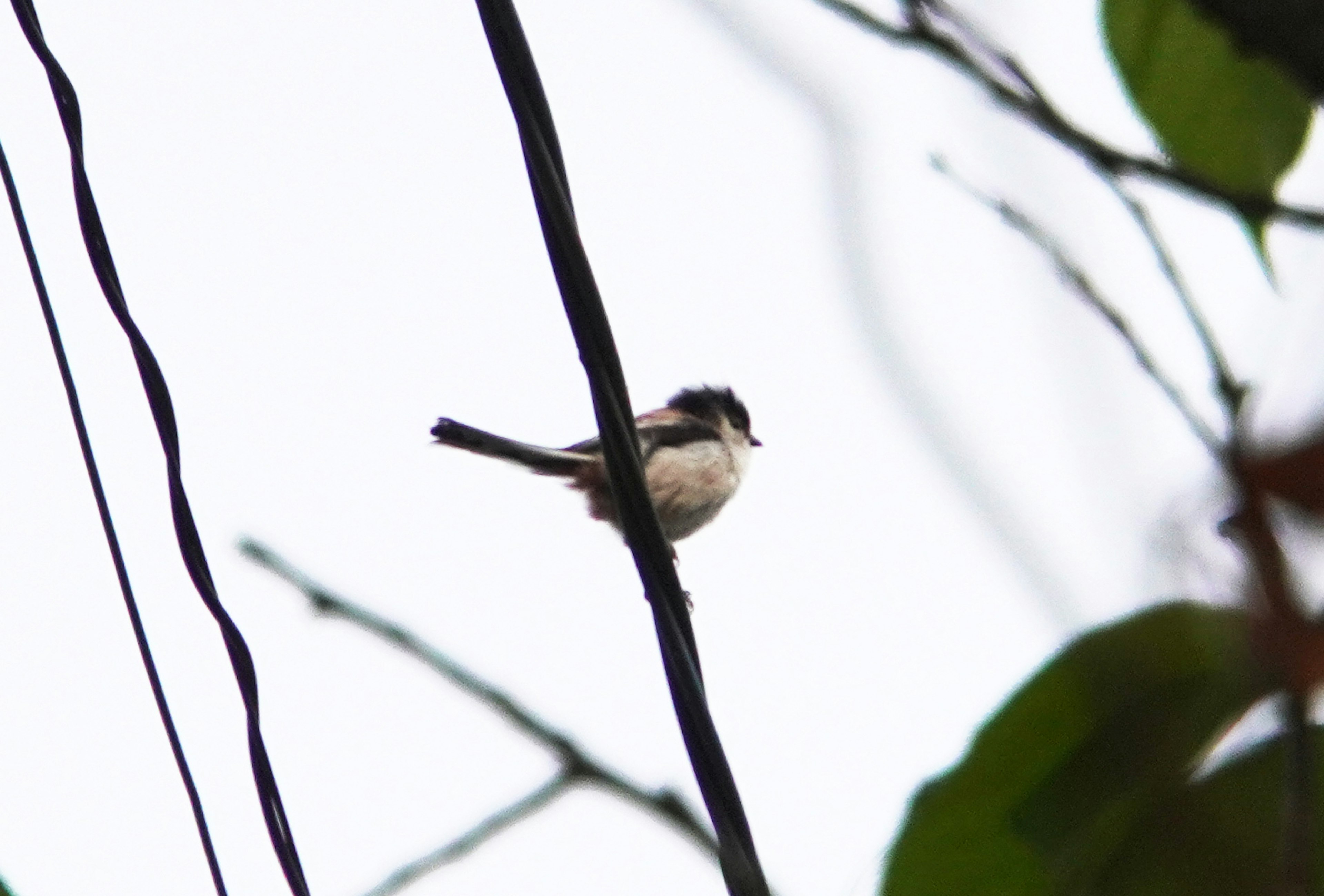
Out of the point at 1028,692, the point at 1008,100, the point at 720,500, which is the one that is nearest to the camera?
the point at 1028,692

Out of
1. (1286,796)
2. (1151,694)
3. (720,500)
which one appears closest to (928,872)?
(1286,796)

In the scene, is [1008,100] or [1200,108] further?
[1200,108]

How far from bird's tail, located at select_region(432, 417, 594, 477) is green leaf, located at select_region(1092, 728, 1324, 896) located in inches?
214

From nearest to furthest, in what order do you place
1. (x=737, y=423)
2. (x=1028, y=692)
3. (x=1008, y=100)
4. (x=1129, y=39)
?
1. (x=1028, y=692)
2. (x=1008, y=100)
3. (x=1129, y=39)
4. (x=737, y=423)

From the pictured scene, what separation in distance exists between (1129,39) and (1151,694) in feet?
3.39

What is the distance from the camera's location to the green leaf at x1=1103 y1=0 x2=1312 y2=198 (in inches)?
65.7

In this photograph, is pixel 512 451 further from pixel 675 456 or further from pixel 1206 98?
pixel 1206 98

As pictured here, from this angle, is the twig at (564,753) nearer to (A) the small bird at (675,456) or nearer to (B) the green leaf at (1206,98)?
(B) the green leaf at (1206,98)

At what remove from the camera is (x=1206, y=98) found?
1712 mm

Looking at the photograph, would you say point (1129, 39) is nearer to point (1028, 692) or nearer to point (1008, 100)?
point (1008, 100)

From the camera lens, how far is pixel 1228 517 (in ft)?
2.22

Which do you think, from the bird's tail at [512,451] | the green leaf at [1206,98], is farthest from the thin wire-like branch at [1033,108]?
the bird's tail at [512,451]

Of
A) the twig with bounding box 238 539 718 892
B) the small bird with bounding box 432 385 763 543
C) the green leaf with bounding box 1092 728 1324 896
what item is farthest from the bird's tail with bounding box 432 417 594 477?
the green leaf with bounding box 1092 728 1324 896

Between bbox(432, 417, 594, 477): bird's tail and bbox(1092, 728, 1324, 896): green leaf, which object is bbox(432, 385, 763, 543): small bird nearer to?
bbox(432, 417, 594, 477): bird's tail
